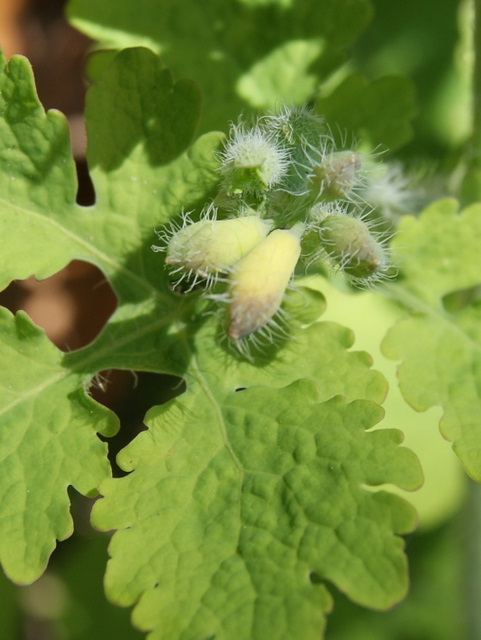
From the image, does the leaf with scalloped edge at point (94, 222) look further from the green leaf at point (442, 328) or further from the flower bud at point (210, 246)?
the green leaf at point (442, 328)

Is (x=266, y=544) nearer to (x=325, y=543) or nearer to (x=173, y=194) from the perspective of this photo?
(x=325, y=543)

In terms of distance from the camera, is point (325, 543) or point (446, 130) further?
point (446, 130)

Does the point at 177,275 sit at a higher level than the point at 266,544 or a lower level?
higher

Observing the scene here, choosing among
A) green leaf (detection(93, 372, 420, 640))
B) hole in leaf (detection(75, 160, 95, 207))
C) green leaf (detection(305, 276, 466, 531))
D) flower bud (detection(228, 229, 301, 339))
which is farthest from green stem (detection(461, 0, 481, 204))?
hole in leaf (detection(75, 160, 95, 207))

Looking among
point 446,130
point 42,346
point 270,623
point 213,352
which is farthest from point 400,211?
point 270,623

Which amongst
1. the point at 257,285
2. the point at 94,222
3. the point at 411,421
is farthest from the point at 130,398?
the point at 257,285

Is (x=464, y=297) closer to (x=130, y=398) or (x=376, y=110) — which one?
(x=376, y=110)

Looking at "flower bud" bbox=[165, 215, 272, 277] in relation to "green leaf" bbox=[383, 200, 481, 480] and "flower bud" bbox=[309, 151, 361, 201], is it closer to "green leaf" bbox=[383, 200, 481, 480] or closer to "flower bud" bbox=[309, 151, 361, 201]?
"flower bud" bbox=[309, 151, 361, 201]
